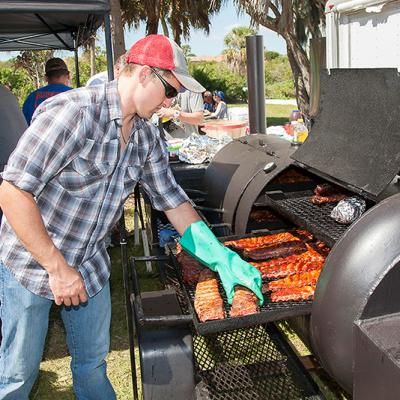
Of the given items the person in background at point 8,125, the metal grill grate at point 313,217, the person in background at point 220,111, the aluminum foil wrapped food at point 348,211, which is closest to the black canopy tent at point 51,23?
the person in background at point 8,125

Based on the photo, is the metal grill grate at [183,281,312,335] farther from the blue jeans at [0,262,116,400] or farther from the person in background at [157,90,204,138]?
the person in background at [157,90,204,138]

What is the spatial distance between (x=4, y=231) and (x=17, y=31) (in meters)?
5.03

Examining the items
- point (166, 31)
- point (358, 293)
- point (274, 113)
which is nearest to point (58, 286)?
point (358, 293)

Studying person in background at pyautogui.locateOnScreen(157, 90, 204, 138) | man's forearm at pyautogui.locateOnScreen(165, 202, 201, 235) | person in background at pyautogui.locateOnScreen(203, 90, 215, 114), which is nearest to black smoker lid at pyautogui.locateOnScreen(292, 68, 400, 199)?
man's forearm at pyautogui.locateOnScreen(165, 202, 201, 235)

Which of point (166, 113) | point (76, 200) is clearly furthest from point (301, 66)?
point (76, 200)

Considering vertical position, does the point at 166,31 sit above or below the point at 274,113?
above

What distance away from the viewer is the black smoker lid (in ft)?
8.42

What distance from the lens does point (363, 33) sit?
3771 millimetres

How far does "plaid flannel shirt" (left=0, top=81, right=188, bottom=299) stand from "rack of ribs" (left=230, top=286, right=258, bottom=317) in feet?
2.26

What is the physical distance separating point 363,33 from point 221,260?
2.23 metres

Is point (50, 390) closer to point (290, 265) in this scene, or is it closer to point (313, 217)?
point (290, 265)

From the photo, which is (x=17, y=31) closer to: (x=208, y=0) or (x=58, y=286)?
(x=58, y=286)

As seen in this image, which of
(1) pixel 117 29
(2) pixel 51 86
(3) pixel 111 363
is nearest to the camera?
(3) pixel 111 363

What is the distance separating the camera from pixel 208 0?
71.7 ft
